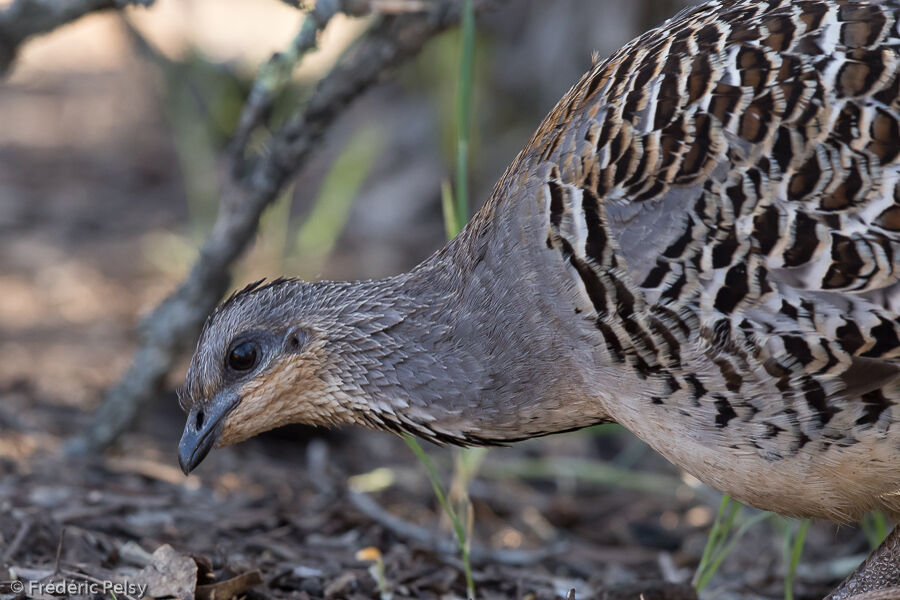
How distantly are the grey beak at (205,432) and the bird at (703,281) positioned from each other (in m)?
0.02

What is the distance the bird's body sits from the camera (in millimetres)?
3055

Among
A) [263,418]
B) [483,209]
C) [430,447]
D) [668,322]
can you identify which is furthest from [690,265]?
[430,447]

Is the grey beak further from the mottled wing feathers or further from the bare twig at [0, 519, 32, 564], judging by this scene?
the mottled wing feathers

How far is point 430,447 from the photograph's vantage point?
6609 millimetres

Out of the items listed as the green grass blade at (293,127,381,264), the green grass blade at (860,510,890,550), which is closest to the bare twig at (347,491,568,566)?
the green grass blade at (860,510,890,550)

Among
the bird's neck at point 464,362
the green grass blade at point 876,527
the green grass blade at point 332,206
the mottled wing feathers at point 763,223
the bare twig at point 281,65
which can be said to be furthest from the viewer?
the green grass blade at point 332,206

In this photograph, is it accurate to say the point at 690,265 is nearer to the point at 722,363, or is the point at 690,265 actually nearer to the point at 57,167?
the point at 722,363

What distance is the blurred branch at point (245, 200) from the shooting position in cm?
469

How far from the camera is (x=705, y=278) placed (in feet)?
10.3

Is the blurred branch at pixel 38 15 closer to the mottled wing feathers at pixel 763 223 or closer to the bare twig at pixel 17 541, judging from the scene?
the bare twig at pixel 17 541

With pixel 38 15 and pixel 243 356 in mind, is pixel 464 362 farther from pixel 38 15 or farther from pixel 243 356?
pixel 38 15

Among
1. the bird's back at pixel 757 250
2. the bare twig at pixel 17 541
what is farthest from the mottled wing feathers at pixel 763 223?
the bare twig at pixel 17 541

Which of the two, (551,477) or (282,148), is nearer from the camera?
(282,148)

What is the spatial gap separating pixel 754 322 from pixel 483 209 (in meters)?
1.15
